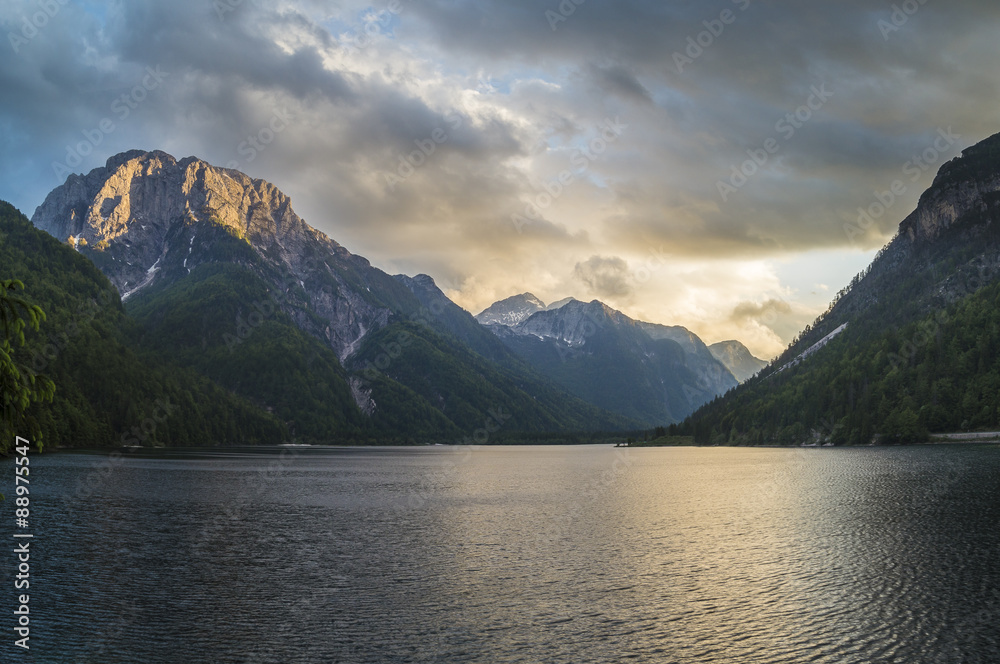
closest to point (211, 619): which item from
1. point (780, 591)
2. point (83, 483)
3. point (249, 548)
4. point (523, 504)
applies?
point (249, 548)

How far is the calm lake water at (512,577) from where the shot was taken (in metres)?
37.9

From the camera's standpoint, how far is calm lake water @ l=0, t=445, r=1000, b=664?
3788 cm

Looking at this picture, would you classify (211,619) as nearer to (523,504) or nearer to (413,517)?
(413,517)

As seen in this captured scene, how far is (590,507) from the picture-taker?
324 feet

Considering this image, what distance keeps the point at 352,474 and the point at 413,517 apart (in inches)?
3301

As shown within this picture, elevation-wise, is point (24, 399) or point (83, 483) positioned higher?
point (24, 399)

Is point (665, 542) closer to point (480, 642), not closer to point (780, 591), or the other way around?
point (780, 591)

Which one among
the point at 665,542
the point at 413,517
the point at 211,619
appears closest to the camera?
the point at 211,619

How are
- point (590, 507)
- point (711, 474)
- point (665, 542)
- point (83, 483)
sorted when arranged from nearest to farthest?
1. point (665, 542)
2. point (590, 507)
3. point (83, 483)
4. point (711, 474)

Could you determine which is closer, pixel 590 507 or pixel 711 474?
pixel 590 507

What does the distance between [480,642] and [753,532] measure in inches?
1823

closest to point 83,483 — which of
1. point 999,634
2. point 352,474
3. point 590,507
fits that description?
point 352,474

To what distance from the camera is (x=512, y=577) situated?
54.0 meters

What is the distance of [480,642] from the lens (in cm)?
3850
